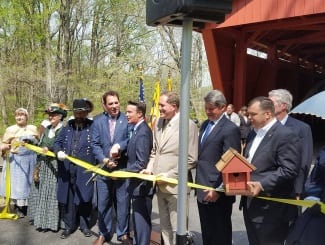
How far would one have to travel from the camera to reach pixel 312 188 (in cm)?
289

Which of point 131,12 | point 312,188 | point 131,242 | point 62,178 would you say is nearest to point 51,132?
point 62,178

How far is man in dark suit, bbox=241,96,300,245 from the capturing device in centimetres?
322

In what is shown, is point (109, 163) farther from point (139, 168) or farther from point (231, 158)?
point (231, 158)

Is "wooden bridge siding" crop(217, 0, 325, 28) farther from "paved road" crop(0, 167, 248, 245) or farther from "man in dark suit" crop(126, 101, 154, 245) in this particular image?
"man in dark suit" crop(126, 101, 154, 245)

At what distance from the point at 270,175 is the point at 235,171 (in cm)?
32

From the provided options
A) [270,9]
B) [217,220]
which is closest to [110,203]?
[217,220]

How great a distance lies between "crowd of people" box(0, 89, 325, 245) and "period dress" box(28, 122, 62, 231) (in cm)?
1

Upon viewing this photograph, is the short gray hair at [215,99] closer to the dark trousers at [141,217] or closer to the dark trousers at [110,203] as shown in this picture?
the dark trousers at [141,217]

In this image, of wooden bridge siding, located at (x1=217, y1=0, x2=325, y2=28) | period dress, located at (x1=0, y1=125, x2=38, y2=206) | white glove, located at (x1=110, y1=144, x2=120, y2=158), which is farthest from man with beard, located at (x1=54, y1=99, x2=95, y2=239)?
wooden bridge siding, located at (x1=217, y1=0, x2=325, y2=28)

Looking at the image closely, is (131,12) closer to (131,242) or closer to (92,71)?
(92,71)

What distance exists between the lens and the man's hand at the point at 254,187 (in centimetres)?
316

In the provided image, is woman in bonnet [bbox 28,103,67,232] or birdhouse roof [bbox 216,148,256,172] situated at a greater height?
birdhouse roof [bbox 216,148,256,172]

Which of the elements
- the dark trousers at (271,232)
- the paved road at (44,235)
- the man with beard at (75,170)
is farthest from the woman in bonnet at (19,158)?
the dark trousers at (271,232)

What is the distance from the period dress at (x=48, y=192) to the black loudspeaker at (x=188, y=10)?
3.06 meters
